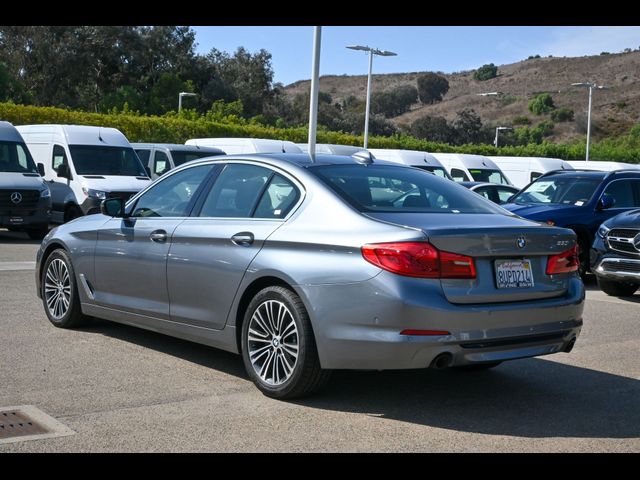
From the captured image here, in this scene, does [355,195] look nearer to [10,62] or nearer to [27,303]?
[27,303]

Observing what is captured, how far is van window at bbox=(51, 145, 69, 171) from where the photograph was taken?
20.1 metres

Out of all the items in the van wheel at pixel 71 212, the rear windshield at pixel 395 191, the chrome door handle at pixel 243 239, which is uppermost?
the rear windshield at pixel 395 191

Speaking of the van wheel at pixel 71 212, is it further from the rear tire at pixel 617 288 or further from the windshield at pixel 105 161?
the rear tire at pixel 617 288

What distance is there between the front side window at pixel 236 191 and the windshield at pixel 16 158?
42.1 feet

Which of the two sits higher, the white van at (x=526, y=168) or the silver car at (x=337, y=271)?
the white van at (x=526, y=168)

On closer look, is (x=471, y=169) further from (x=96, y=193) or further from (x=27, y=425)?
(x=27, y=425)

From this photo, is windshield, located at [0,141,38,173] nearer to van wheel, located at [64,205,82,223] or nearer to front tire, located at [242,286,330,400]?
van wheel, located at [64,205,82,223]

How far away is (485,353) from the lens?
5820 millimetres

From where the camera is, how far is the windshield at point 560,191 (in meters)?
15.2

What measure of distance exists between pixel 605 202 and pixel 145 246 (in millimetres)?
9273

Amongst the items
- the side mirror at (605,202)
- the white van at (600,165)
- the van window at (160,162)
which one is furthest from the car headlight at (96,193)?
the white van at (600,165)

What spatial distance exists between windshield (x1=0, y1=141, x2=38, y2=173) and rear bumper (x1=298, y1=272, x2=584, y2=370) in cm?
1429

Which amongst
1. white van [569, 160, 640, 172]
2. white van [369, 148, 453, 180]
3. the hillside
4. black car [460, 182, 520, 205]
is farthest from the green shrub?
black car [460, 182, 520, 205]
